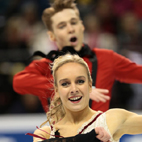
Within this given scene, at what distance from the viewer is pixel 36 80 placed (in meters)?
3.47

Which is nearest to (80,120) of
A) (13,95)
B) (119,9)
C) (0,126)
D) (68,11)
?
(68,11)

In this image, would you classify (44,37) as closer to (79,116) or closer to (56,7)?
(56,7)

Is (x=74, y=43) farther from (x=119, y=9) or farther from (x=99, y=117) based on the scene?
(x=119, y=9)

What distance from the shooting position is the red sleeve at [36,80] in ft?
11.2

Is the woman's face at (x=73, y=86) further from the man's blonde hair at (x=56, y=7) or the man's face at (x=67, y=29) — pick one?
the man's blonde hair at (x=56, y=7)

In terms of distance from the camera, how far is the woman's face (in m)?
2.10

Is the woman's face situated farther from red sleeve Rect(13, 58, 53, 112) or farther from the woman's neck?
red sleeve Rect(13, 58, 53, 112)

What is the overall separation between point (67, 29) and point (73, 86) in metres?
1.48

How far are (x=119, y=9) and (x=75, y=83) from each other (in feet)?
16.6

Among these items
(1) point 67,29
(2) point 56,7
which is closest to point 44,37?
(2) point 56,7

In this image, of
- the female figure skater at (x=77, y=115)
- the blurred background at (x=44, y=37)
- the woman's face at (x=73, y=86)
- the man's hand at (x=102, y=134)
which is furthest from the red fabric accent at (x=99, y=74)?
the blurred background at (x=44, y=37)

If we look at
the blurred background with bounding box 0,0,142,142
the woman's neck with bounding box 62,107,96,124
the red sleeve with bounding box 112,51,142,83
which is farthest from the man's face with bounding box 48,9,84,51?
the blurred background with bounding box 0,0,142,142

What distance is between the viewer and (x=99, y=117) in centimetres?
208

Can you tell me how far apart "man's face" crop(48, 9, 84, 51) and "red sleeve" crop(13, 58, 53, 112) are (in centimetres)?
28
